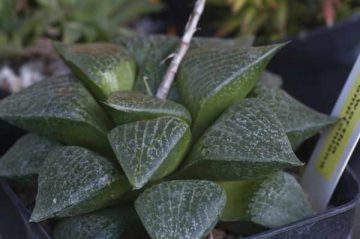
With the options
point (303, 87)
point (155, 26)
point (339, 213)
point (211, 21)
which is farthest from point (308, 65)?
point (339, 213)

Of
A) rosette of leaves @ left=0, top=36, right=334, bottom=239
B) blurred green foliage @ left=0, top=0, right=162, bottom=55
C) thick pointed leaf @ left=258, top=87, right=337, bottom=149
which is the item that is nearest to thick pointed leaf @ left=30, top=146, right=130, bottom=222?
rosette of leaves @ left=0, top=36, right=334, bottom=239

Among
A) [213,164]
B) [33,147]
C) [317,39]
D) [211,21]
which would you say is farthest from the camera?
[211,21]

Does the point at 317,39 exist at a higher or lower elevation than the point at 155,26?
higher

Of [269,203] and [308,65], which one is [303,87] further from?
[269,203]

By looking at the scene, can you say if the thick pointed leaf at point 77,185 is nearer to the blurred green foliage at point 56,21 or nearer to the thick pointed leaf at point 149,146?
the thick pointed leaf at point 149,146

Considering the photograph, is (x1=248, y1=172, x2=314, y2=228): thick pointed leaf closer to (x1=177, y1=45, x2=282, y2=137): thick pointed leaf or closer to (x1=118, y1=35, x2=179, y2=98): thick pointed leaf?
(x1=177, y1=45, x2=282, y2=137): thick pointed leaf

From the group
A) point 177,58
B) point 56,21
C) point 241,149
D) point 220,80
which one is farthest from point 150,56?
point 56,21

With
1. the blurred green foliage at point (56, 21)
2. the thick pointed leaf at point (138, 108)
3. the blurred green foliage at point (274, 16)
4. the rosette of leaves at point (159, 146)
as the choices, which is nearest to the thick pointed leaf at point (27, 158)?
the rosette of leaves at point (159, 146)

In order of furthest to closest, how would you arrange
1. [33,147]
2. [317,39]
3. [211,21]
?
[211,21] < [317,39] < [33,147]

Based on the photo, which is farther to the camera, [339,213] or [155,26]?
[155,26]
